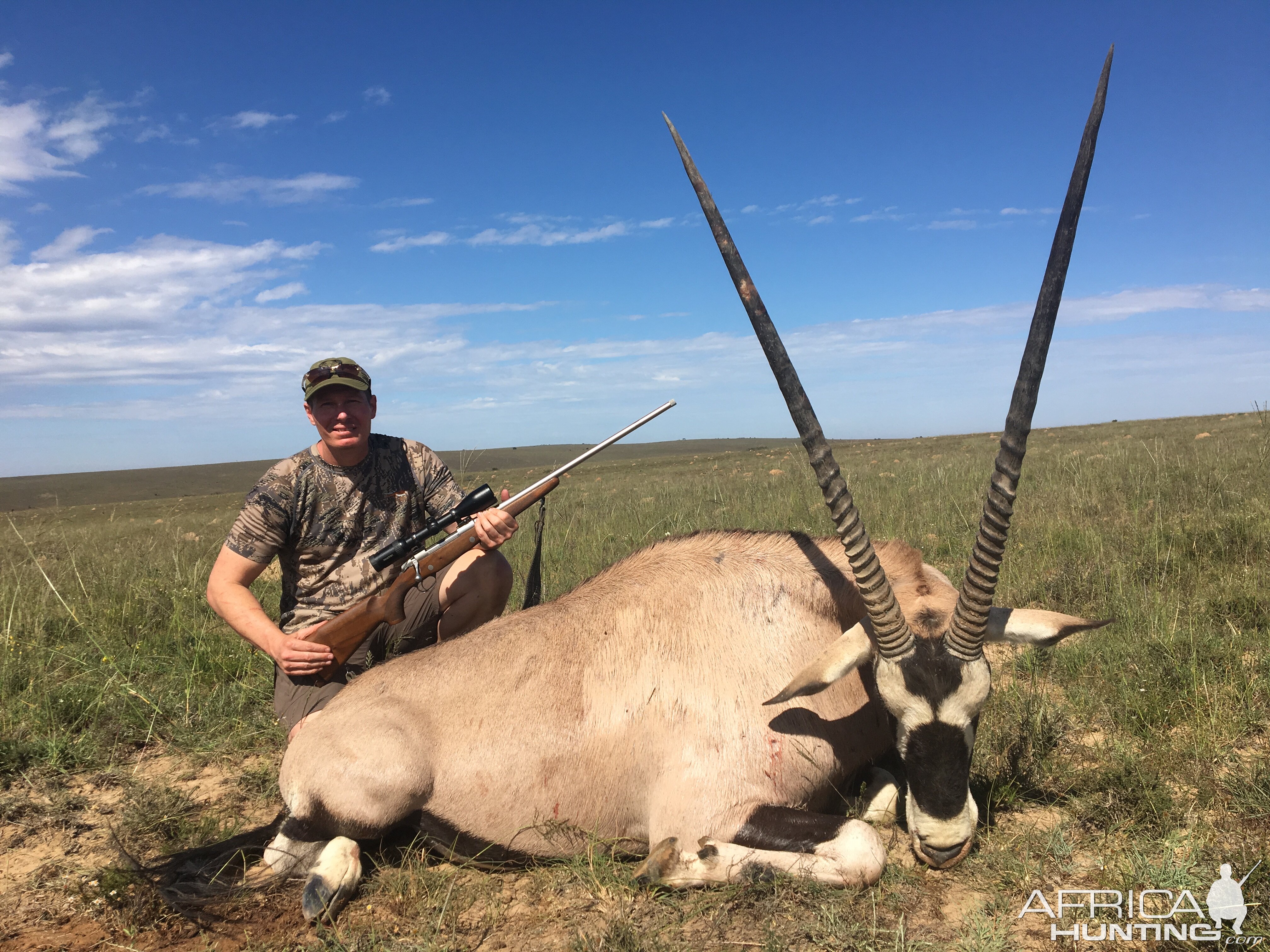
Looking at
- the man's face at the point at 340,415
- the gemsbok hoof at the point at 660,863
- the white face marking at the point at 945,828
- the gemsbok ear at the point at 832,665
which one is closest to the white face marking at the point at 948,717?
the white face marking at the point at 945,828

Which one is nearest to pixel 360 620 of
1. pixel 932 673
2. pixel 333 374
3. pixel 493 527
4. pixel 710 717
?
pixel 493 527

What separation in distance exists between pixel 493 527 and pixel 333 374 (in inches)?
51.7

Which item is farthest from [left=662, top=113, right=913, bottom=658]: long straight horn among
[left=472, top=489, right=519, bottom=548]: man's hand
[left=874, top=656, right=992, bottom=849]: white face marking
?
[left=472, top=489, right=519, bottom=548]: man's hand

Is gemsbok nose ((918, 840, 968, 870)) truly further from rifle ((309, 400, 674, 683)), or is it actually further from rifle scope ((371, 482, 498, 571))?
rifle scope ((371, 482, 498, 571))

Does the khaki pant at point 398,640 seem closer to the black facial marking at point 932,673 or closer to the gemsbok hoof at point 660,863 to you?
the gemsbok hoof at point 660,863

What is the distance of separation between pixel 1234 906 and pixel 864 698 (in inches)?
53.9

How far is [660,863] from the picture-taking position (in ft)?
9.86

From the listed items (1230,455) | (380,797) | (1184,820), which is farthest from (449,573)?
(1230,455)

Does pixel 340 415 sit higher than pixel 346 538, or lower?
higher

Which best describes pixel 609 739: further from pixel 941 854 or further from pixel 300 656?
pixel 300 656

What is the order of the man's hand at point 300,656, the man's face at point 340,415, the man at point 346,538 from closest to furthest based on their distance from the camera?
1. the man's hand at point 300,656
2. the man at point 346,538
3. the man's face at point 340,415

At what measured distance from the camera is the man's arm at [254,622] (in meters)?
3.90

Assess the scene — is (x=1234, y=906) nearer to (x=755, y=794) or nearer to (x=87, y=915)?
(x=755, y=794)

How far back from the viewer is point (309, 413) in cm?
468
